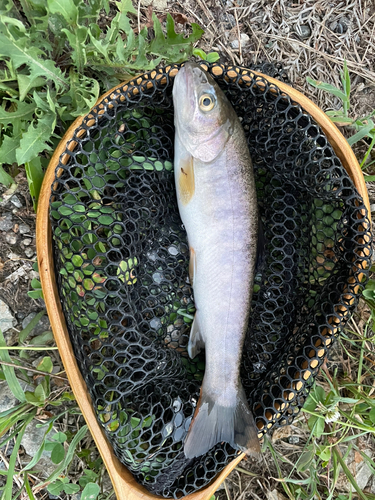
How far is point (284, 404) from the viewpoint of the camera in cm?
222

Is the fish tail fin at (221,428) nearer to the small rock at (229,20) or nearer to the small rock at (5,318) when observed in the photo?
the small rock at (5,318)

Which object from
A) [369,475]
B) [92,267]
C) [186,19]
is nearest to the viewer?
[92,267]

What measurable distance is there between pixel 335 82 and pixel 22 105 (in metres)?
2.29

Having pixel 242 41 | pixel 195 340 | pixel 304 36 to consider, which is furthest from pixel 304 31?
pixel 195 340

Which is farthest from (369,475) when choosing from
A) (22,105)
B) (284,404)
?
(22,105)

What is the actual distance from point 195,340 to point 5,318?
1247 mm

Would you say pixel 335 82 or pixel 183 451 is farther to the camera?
pixel 335 82

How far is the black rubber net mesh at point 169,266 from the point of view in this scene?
2.15 m

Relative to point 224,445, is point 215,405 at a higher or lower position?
higher

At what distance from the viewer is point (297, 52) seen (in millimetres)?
2963

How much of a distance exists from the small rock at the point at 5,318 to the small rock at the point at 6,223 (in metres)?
0.48

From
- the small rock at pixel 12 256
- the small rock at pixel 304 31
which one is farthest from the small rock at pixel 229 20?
the small rock at pixel 12 256

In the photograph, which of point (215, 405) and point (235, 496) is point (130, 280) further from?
point (235, 496)

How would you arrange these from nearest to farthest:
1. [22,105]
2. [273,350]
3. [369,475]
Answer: [22,105] → [273,350] → [369,475]
